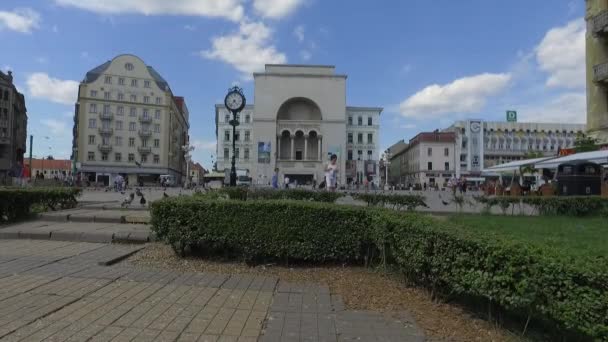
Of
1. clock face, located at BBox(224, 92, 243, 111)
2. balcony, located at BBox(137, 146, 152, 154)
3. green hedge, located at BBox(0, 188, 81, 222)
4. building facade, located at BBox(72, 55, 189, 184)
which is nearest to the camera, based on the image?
green hedge, located at BBox(0, 188, 81, 222)

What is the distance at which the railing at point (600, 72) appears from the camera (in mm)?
27791

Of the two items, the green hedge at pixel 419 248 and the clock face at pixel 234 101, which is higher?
the clock face at pixel 234 101

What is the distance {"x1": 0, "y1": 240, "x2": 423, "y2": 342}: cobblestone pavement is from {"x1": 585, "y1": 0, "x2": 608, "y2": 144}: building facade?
104 ft

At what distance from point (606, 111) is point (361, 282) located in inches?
1264

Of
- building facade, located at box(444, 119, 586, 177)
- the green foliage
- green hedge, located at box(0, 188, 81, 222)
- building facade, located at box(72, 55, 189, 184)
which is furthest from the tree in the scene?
building facade, located at box(72, 55, 189, 184)

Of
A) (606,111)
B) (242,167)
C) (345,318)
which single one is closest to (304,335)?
(345,318)

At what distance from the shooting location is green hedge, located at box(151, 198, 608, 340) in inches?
118

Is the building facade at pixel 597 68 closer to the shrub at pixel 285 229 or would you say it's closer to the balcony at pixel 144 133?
the shrub at pixel 285 229

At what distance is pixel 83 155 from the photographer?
75250mm

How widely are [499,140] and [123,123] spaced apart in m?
83.2

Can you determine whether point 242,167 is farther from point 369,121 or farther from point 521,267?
point 521,267

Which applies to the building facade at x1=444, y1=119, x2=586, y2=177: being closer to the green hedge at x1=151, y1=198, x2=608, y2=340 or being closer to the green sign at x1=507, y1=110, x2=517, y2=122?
the green sign at x1=507, y1=110, x2=517, y2=122

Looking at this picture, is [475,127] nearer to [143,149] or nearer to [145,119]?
[145,119]

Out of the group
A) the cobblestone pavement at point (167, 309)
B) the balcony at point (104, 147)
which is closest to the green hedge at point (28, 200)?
the cobblestone pavement at point (167, 309)
